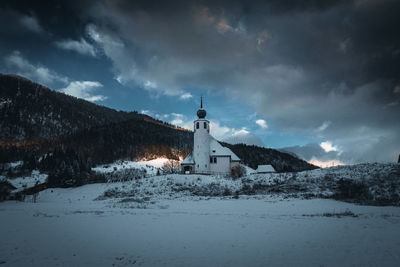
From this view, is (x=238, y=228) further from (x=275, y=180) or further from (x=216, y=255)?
(x=275, y=180)

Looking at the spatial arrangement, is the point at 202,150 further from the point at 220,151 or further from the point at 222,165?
the point at 222,165

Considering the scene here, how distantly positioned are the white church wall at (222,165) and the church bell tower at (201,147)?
1305mm

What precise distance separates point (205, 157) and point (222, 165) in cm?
401

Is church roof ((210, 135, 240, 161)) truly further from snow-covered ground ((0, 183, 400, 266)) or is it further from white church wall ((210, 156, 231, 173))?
snow-covered ground ((0, 183, 400, 266))

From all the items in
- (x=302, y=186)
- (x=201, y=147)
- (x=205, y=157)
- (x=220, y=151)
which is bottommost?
(x=302, y=186)

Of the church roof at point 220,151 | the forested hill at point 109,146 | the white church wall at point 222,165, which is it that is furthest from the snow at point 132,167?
the white church wall at point 222,165

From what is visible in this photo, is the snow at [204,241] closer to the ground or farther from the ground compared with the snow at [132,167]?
closer to the ground

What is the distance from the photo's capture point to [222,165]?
145ft

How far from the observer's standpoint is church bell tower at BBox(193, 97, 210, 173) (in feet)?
143

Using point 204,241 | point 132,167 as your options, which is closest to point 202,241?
point 204,241

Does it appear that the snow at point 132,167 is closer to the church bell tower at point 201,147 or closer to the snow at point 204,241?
the church bell tower at point 201,147

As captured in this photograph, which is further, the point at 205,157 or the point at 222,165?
the point at 222,165

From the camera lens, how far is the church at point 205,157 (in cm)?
4356

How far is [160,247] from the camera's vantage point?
7.11 m
